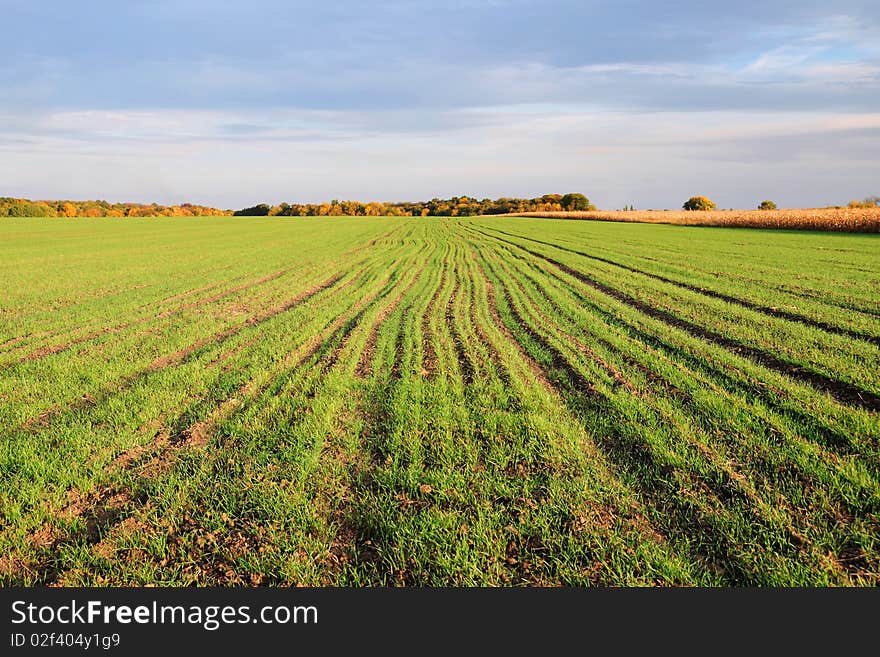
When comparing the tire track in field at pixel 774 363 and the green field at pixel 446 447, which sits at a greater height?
the tire track in field at pixel 774 363

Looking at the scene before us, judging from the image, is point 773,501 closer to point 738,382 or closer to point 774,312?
point 738,382

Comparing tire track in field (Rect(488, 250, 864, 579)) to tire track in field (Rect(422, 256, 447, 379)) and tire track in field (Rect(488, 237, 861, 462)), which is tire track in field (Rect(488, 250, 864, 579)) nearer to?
Answer: tire track in field (Rect(488, 237, 861, 462))

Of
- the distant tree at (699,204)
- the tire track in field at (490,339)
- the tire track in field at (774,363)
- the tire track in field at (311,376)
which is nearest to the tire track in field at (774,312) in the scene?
the tire track in field at (774,363)

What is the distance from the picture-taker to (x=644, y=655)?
294 cm

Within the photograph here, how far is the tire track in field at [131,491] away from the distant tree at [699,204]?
5042 inches

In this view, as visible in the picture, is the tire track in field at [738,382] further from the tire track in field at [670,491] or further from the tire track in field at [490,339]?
the tire track in field at [490,339]

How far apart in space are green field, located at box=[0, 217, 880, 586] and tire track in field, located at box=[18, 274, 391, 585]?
26 millimetres

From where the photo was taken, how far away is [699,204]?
115688mm

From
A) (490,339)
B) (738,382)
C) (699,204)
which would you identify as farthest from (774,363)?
(699,204)

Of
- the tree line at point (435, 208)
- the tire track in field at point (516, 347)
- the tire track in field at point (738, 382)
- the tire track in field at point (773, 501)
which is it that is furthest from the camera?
the tree line at point (435, 208)

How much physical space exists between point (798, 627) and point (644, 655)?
100 cm

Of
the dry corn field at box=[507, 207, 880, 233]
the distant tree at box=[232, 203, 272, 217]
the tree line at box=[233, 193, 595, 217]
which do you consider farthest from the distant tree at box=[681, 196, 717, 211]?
the distant tree at box=[232, 203, 272, 217]

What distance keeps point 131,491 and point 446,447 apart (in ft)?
9.94

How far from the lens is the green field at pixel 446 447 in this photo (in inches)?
141
